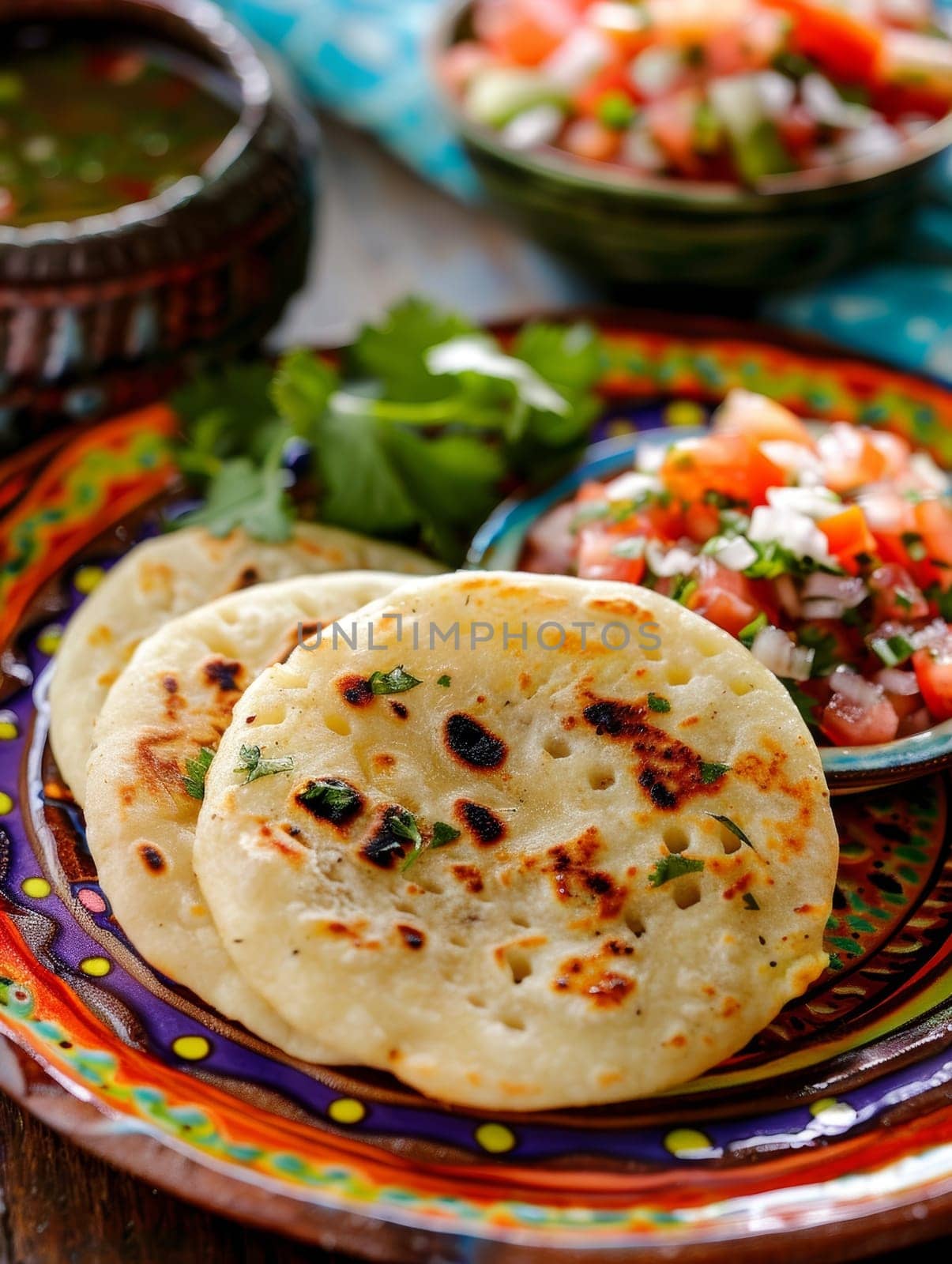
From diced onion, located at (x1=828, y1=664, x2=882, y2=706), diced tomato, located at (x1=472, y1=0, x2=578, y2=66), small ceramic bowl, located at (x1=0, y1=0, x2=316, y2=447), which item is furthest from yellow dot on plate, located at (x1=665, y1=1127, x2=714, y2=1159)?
diced tomato, located at (x1=472, y1=0, x2=578, y2=66)

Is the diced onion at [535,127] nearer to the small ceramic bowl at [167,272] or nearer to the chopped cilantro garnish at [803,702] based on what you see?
the small ceramic bowl at [167,272]

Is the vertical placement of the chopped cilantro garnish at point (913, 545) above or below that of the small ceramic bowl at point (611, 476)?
above

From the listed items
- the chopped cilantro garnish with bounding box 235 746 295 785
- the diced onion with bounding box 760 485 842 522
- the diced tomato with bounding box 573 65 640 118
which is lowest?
the chopped cilantro garnish with bounding box 235 746 295 785

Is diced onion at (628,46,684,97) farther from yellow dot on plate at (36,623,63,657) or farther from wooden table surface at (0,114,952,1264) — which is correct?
yellow dot on plate at (36,623,63,657)

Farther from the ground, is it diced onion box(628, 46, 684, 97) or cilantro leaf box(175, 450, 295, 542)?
diced onion box(628, 46, 684, 97)

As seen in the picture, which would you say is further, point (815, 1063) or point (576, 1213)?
point (815, 1063)

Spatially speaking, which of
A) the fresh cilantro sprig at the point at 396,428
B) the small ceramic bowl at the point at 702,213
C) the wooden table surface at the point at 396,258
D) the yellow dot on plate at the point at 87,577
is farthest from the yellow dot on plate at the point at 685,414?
the yellow dot on plate at the point at 87,577

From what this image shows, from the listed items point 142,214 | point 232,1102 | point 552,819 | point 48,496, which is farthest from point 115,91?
point 232,1102

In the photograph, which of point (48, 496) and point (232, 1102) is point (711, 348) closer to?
point (48, 496)
